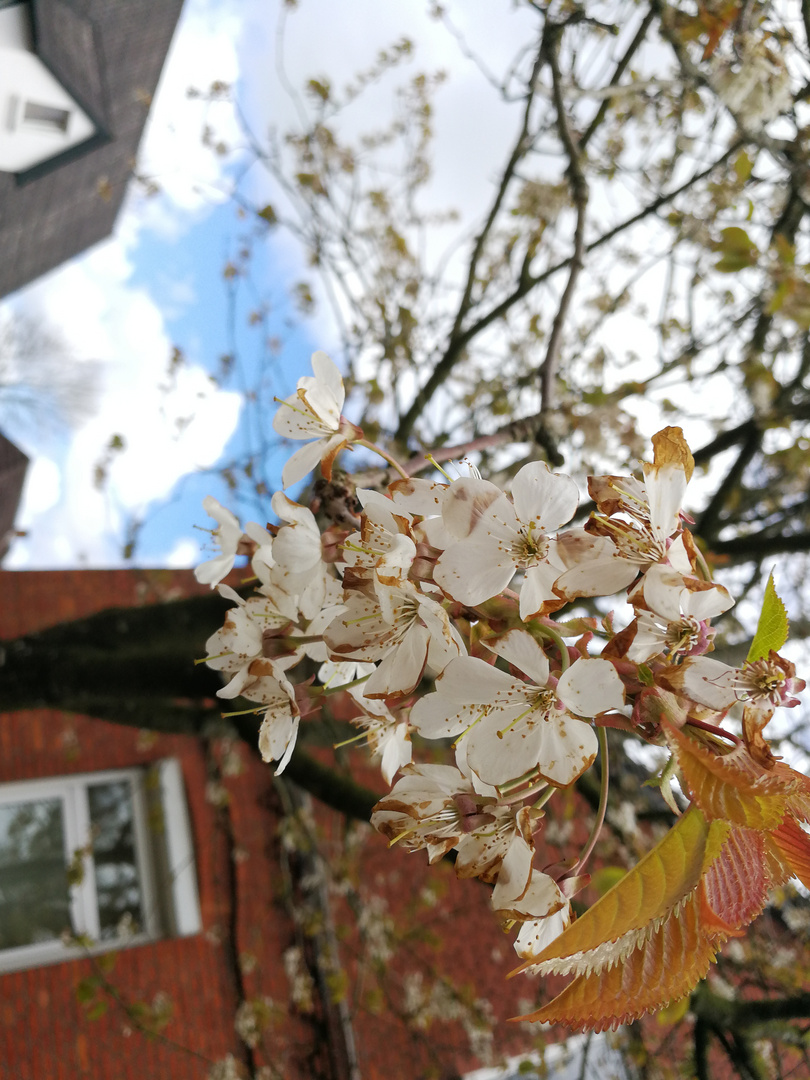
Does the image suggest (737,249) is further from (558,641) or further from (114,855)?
(114,855)

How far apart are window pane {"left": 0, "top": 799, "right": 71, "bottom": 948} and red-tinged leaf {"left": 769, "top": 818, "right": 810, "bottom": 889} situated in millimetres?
3306

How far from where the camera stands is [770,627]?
43 cm

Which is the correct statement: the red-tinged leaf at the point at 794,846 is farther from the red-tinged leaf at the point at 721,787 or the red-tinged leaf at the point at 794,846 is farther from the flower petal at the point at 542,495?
the flower petal at the point at 542,495

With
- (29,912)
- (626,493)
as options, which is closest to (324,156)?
(626,493)

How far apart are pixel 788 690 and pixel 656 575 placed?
0.11 meters

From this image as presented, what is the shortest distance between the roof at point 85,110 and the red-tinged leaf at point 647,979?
6663mm

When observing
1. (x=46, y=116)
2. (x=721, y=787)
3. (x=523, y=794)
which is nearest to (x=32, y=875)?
(x=523, y=794)

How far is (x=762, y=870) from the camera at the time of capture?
40cm

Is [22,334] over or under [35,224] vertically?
under

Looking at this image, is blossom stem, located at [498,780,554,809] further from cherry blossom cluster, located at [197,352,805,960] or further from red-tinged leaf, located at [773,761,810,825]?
red-tinged leaf, located at [773,761,810,825]

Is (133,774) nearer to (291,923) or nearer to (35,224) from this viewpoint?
(291,923)

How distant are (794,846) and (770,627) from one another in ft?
0.39

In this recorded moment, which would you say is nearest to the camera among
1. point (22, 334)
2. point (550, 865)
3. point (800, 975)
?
point (550, 865)

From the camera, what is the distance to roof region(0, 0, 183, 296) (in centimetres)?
594
